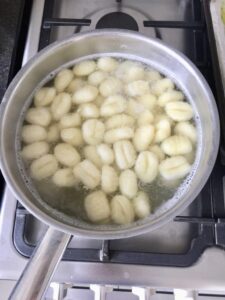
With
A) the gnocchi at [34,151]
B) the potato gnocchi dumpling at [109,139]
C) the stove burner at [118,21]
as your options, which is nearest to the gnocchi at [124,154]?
the potato gnocchi dumpling at [109,139]

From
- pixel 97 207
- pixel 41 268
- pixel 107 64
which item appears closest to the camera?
pixel 41 268

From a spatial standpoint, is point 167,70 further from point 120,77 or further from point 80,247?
point 80,247

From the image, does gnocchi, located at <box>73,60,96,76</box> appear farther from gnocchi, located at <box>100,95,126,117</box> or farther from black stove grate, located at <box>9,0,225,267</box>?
black stove grate, located at <box>9,0,225,267</box>

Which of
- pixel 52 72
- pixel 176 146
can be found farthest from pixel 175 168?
pixel 52 72

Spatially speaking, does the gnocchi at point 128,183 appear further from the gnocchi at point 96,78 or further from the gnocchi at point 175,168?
the gnocchi at point 96,78

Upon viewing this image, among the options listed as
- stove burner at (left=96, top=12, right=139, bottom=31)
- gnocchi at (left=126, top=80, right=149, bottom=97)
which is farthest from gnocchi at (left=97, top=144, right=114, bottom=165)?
stove burner at (left=96, top=12, right=139, bottom=31)

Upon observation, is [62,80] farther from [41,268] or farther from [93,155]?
[41,268]

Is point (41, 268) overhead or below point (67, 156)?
below
